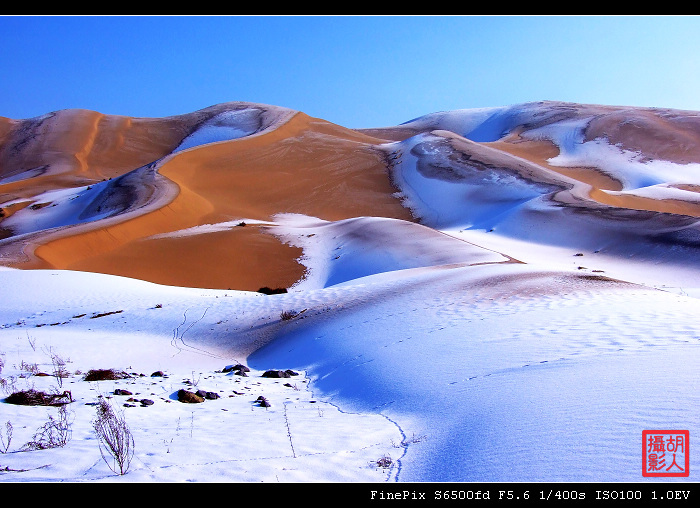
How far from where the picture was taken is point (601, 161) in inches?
2260

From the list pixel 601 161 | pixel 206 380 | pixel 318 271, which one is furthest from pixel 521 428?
pixel 601 161

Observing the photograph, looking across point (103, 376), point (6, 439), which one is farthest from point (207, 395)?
point (6, 439)

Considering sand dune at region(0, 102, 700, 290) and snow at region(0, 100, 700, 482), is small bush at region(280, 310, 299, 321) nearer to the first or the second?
snow at region(0, 100, 700, 482)

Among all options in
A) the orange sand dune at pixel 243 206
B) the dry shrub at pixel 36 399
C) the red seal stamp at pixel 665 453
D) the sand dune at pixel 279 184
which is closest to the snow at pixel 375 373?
the red seal stamp at pixel 665 453

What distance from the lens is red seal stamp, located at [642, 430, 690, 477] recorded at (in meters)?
3.36

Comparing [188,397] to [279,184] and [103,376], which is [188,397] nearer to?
[103,376]

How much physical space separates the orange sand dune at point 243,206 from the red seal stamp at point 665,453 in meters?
20.5

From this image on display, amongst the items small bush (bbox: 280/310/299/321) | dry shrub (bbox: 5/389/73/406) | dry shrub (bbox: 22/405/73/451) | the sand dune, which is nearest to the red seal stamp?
dry shrub (bbox: 22/405/73/451)

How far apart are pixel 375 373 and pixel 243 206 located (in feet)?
102

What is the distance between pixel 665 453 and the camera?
3.56 m

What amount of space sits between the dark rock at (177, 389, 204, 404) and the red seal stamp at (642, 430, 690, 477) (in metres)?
5.17

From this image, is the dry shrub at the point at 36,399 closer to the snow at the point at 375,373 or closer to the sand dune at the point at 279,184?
the snow at the point at 375,373

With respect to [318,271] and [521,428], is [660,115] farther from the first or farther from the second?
[521,428]

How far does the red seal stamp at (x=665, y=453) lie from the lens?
3.36m
